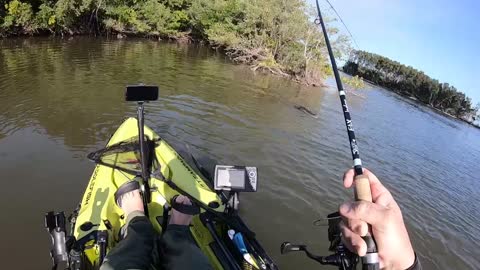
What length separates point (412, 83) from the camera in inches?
1736

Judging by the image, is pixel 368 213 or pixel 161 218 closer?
pixel 368 213

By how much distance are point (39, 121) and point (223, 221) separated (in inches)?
230

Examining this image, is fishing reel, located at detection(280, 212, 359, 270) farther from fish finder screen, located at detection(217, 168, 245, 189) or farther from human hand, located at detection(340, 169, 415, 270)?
fish finder screen, located at detection(217, 168, 245, 189)

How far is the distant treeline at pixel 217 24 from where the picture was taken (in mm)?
19156

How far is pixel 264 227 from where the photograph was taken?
520 cm

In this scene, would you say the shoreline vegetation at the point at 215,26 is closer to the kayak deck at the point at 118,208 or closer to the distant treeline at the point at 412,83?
the kayak deck at the point at 118,208

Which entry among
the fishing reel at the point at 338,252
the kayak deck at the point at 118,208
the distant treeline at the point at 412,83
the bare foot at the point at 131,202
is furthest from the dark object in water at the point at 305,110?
the distant treeline at the point at 412,83

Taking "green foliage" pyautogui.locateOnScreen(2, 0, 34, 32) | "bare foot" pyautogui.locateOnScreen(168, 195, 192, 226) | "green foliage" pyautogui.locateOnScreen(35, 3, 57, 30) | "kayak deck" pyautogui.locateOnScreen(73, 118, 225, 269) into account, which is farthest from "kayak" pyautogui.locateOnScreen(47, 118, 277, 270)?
"green foliage" pyautogui.locateOnScreen(35, 3, 57, 30)

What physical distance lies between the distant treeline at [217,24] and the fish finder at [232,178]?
17.4 meters

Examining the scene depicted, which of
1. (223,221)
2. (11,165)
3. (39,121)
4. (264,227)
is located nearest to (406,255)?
(223,221)

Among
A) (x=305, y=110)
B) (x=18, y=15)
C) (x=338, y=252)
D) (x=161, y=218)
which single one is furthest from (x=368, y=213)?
(x=18, y=15)

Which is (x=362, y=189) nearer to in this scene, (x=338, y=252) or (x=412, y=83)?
(x=338, y=252)

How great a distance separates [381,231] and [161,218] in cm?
272

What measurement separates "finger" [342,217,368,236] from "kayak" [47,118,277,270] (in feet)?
6.35
